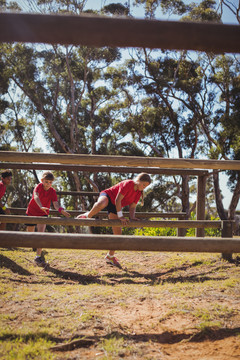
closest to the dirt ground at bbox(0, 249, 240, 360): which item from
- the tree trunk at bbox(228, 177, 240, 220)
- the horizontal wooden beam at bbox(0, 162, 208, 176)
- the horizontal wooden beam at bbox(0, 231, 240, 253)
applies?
the horizontal wooden beam at bbox(0, 231, 240, 253)

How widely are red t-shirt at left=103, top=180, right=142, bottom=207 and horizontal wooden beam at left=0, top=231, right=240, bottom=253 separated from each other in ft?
7.72

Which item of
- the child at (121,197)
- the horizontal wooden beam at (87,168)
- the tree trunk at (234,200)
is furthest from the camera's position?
the tree trunk at (234,200)

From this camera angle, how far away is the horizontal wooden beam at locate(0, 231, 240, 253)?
1.94 metres

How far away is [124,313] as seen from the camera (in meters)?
2.51

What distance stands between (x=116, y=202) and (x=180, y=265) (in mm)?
1398

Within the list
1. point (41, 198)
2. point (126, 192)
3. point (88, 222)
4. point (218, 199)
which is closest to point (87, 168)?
point (41, 198)

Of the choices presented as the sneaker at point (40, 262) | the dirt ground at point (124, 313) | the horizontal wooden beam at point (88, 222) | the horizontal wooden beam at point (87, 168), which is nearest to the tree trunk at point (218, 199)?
the horizontal wooden beam at point (87, 168)

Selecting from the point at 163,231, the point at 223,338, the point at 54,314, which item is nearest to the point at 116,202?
the point at 54,314

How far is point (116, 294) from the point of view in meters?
2.99

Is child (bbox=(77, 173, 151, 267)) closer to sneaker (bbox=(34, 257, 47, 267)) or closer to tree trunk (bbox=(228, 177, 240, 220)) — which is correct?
sneaker (bbox=(34, 257, 47, 267))

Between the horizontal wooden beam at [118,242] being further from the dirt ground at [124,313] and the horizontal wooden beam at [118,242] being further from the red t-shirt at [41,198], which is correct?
the red t-shirt at [41,198]

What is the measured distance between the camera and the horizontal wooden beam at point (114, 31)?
1111mm

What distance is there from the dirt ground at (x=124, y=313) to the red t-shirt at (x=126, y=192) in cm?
108

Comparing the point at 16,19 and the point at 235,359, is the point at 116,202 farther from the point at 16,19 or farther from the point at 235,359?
the point at 16,19
